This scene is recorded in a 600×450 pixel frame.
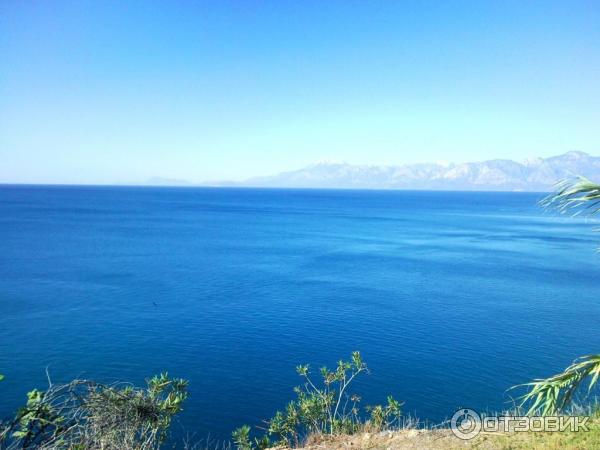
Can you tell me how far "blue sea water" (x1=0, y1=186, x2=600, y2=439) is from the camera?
27.2m

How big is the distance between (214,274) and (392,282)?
23623 mm

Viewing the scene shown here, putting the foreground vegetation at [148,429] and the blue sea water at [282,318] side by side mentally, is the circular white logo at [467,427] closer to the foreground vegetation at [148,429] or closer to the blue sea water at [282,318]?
the foreground vegetation at [148,429]

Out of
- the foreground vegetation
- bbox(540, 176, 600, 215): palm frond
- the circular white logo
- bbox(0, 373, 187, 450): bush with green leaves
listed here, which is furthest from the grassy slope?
bbox(540, 176, 600, 215): palm frond

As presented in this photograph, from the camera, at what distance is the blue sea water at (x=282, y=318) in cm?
2725

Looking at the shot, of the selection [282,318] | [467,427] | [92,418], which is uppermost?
[92,418]

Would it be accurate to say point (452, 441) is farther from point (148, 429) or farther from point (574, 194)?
point (148, 429)

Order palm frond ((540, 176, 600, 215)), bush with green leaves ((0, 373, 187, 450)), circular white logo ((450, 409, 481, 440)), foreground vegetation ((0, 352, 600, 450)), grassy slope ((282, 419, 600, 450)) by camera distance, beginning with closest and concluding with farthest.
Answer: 1. palm frond ((540, 176, 600, 215))
2. bush with green leaves ((0, 373, 187, 450))
3. foreground vegetation ((0, 352, 600, 450))
4. grassy slope ((282, 419, 600, 450))
5. circular white logo ((450, 409, 481, 440))

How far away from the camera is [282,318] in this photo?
1529 inches

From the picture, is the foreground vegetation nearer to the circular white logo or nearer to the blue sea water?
the circular white logo

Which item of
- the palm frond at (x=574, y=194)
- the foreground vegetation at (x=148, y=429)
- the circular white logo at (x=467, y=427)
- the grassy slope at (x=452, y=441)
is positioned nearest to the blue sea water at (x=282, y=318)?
the foreground vegetation at (x=148, y=429)

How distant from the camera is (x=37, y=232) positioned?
289ft

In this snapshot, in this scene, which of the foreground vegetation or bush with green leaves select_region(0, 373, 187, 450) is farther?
the foreground vegetation

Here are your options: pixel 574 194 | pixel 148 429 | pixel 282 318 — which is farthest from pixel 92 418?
pixel 282 318

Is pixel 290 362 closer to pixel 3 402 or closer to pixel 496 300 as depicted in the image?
pixel 3 402
